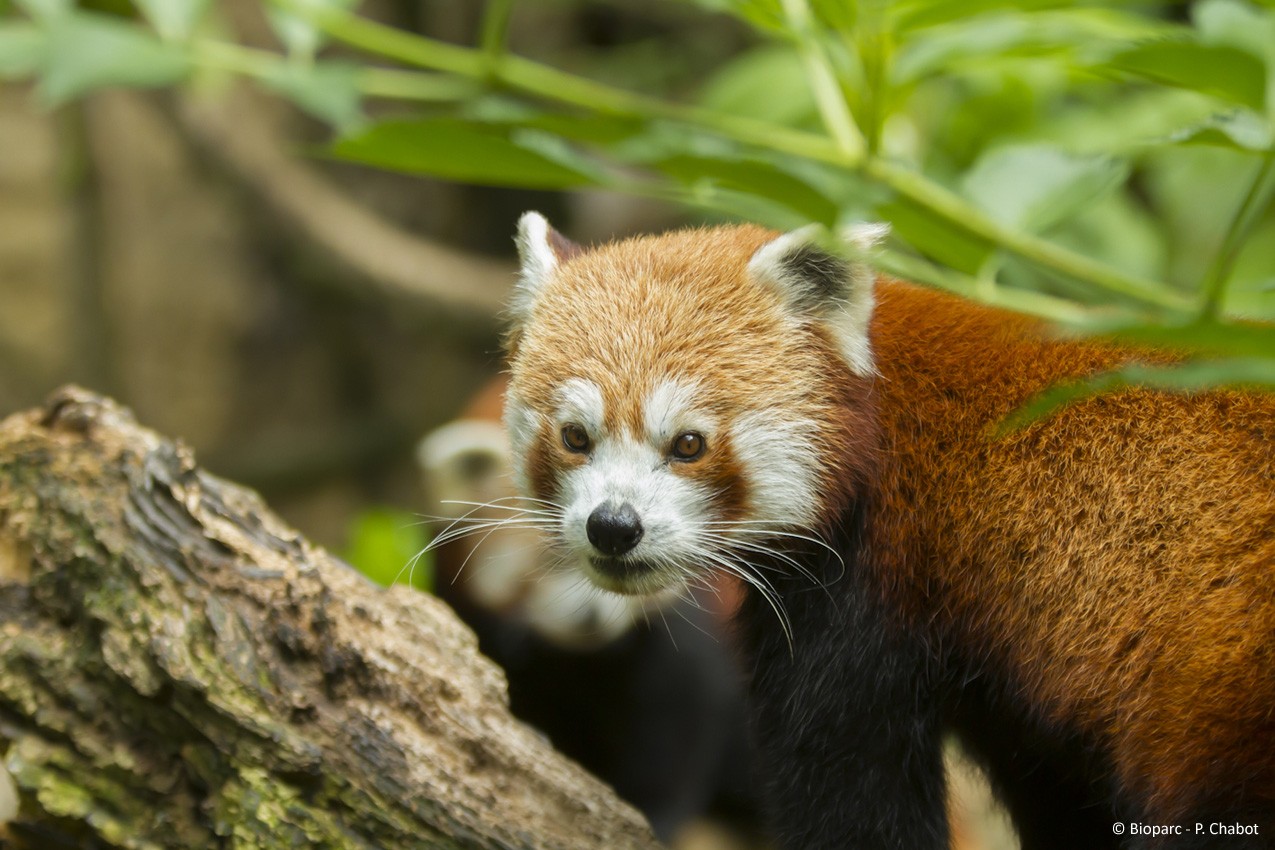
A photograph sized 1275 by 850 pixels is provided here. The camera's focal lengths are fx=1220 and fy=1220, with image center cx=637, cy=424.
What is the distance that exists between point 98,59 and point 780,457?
149 centimetres

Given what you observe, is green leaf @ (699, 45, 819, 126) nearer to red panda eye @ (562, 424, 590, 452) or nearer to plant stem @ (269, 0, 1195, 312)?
plant stem @ (269, 0, 1195, 312)

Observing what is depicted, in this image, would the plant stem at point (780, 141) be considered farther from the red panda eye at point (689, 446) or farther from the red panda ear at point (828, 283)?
the red panda eye at point (689, 446)

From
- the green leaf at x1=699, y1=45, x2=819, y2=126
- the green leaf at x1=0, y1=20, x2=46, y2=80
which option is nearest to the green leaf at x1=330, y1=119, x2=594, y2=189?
the green leaf at x1=0, y1=20, x2=46, y2=80

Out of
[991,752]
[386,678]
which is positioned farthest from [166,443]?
[991,752]

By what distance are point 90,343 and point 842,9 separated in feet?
21.2

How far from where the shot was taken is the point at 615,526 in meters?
2.22

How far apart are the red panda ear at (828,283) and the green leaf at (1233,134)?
0.62 m

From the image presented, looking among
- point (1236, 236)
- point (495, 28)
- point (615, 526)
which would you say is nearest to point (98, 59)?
point (495, 28)

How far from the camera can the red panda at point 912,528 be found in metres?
1.88

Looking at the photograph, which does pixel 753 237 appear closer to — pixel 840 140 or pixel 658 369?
pixel 840 140

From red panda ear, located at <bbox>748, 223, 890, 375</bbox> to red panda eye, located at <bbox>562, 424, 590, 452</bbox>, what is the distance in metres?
0.46

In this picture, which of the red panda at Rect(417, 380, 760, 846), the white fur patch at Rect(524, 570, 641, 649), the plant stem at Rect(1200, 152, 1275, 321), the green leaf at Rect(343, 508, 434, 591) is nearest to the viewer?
the plant stem at Rect(1200, 152, 1275, 321)

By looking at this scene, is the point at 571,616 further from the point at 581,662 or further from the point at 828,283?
the point at 828,283

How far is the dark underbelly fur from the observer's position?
7.19 feet
